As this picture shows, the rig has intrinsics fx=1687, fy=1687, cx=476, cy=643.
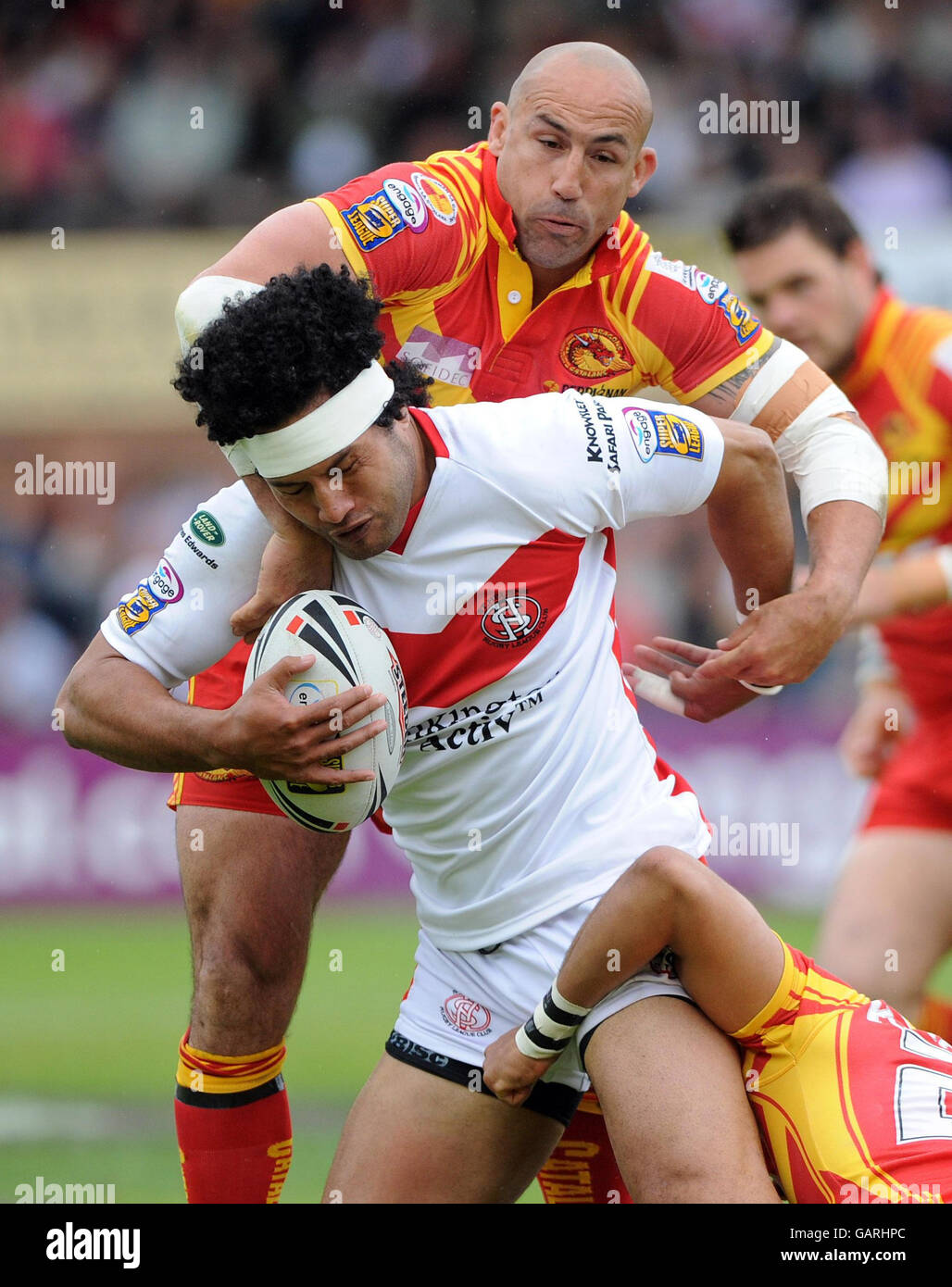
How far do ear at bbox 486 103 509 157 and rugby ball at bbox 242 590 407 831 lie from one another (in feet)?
5.31

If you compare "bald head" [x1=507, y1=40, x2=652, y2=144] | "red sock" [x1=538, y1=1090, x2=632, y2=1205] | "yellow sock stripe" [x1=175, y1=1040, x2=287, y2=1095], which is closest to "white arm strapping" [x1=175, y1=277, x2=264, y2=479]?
"bald head" [x1=507, y1=40, x2=652, y2=144]

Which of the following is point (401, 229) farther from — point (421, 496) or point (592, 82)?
point (421, 496)

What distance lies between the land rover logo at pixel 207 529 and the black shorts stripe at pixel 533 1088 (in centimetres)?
126

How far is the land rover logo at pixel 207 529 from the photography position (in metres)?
3.75

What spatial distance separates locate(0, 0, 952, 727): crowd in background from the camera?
12375 millimetres

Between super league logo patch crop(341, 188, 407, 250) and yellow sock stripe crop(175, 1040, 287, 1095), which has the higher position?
super league logo patch crop(341, 188, 407, 250)

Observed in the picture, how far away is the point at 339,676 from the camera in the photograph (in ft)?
11.3

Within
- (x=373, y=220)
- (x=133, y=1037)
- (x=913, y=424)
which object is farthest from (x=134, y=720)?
(x=133, y=1037)

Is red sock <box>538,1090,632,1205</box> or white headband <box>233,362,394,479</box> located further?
red sock <box>538,1090,632,1205</box>

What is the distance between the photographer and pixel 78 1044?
27.1 ft

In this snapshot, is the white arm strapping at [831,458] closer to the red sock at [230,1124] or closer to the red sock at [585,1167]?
the red sock at [585,1167]

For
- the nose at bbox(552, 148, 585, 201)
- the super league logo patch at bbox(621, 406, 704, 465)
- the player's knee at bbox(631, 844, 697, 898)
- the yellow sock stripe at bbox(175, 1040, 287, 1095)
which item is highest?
the nose at bbox(552, 148, 585, 201)

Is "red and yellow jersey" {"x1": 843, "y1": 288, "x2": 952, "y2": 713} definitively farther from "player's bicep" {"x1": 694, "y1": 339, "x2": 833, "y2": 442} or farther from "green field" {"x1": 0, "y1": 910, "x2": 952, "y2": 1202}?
"green field" {"x1": 0, "y1": 910, "x2": 952, "y2": 1202}
